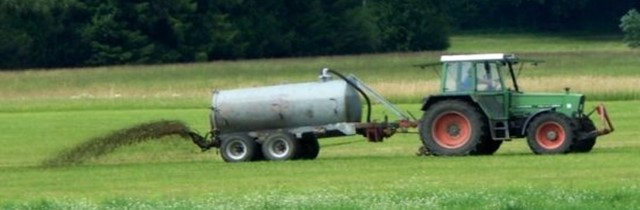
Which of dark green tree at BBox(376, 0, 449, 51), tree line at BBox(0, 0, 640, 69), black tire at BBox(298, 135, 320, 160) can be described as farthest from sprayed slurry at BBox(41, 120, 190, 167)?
dark green tree at BBox(376, 0, 449, 51)

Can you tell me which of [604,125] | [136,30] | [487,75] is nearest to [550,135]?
[487,75]

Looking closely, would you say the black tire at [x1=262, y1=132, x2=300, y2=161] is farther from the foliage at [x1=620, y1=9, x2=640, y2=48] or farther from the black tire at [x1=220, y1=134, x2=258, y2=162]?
the foliage at [x1=620, y1=9, x2=640, y2=48]

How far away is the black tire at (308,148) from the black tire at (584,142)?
3.86m

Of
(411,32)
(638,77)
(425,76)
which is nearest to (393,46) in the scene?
(411,32)

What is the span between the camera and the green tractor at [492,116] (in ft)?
82.5

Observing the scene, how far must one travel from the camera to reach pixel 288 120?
26250 mm

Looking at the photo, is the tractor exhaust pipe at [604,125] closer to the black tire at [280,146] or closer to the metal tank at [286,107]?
the metal tank at [286,107]

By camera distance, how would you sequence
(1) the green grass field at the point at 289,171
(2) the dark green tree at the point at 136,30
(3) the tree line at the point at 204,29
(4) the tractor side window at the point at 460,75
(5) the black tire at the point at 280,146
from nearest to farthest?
(1) the green grass field at the point at 289,171 → (4) the tractor side window at the point at 460,75 → (5) the black tire at the point at 280,146 → (3) the tree line at the point at 204,29 → (2) the dark green tree at the point at 136,30

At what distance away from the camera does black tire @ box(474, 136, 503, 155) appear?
25.7 meters

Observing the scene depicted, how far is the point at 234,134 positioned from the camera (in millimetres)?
26547

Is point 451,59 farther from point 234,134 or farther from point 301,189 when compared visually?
point 301,189

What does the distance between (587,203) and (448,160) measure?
8541 mm

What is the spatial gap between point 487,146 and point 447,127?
66cm

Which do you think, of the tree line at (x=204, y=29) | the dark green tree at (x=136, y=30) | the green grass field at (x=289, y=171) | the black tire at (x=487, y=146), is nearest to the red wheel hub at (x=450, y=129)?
the black tire at (x=487, y=146)
